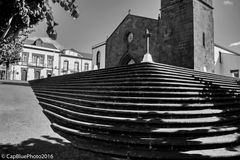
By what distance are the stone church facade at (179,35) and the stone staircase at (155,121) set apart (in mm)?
7536

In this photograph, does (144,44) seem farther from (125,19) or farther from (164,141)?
(164,141)

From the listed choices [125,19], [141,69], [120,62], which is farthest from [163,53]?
[141,69]

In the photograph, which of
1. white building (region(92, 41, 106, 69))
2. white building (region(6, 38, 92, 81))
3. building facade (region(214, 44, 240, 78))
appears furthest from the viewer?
white building (region(6, 38, 92, 81))

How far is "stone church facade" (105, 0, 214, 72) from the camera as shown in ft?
42.2

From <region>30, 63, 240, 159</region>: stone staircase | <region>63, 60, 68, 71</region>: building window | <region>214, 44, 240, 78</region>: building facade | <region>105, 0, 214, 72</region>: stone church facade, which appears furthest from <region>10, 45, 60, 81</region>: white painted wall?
<region>30, 63, 240, 159</region>: stone staircase

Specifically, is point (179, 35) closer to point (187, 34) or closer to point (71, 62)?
point (187, 34)

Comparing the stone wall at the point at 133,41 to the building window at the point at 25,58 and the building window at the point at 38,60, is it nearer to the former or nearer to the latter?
the building window at the point at 38,60

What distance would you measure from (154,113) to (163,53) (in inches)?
447

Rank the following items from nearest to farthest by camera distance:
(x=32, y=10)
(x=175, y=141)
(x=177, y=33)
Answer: (x=32, y=10) → (x=175, y=141) → (x=177, y=33)

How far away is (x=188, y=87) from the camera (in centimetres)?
582

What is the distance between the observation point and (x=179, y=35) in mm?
13555

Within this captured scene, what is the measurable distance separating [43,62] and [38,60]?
1.05m

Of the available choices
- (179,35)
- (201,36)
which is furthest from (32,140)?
(201,36)

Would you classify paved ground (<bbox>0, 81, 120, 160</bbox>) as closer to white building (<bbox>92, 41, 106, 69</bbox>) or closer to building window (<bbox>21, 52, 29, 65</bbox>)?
white building (<bbox>92, 41, 106, 69</bbox>)
